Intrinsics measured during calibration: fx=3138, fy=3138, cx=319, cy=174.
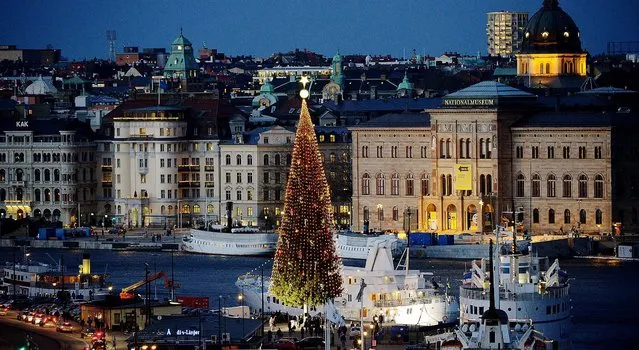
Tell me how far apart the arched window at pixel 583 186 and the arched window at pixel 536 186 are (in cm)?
167

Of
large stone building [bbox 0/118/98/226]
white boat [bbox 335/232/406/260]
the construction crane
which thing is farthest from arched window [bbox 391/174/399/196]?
the construction crane

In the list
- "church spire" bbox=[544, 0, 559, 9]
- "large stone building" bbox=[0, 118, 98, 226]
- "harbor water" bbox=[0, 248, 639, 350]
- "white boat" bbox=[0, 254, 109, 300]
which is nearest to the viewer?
"harbor water" bbox=[0, 248, 639, 350]

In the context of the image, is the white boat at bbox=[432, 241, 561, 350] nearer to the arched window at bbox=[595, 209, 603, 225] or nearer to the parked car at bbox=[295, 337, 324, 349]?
the parked car at bbox=[295, 337, 324, 349]

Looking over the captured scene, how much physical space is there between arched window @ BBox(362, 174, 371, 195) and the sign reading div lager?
4.41 metres

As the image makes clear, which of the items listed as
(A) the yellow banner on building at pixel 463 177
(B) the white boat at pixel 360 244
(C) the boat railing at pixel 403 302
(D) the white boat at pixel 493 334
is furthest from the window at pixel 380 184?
(D) the white boat at pixel 493 334

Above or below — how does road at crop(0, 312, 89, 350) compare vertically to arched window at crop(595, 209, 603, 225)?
below

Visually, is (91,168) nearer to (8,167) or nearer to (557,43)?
(8,167)

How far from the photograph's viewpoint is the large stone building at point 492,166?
109438mm

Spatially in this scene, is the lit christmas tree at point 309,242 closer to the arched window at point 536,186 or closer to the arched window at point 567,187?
the arched window at point 567,187

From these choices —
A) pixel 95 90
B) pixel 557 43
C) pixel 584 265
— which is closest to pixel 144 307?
pixel 584 265

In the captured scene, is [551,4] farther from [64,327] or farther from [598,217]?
[64,327]

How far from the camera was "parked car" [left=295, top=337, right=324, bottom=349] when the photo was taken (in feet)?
243

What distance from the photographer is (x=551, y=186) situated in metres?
110

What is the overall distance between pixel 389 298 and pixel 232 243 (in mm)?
28363
